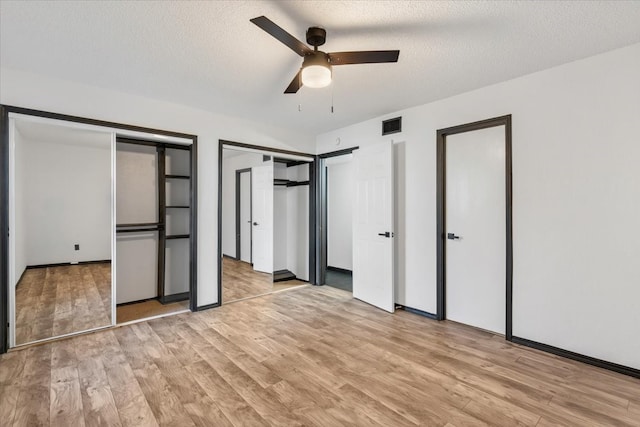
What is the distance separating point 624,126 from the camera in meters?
2.44

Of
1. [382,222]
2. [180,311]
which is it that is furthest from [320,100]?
[180,311]

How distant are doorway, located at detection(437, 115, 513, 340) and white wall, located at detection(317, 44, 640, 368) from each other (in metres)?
0.11

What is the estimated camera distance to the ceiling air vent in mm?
3996

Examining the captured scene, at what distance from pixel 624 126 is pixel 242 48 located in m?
3.12

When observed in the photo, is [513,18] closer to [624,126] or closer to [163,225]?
[624,126]

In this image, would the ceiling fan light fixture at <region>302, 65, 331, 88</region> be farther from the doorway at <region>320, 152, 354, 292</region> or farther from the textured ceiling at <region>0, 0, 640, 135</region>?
the doorway at <region>320, 152, 354, 292</region>

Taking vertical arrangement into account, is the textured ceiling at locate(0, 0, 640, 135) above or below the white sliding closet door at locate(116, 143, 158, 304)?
above

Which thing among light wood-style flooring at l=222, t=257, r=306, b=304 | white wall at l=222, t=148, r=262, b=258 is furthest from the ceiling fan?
white wall at l=222, t=148, r=262, b=258

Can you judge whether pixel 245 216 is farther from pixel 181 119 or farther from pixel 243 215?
pixel 181 119

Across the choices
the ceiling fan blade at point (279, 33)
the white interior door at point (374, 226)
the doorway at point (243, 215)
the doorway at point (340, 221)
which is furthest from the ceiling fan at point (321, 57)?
the doorway at point (243, 215)

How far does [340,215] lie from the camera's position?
252 inches

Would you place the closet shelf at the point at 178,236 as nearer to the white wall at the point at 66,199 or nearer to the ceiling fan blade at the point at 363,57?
the white wall at the point at 66,199

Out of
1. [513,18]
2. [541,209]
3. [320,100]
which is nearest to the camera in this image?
[513,18]

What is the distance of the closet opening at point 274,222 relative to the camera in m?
5.30
